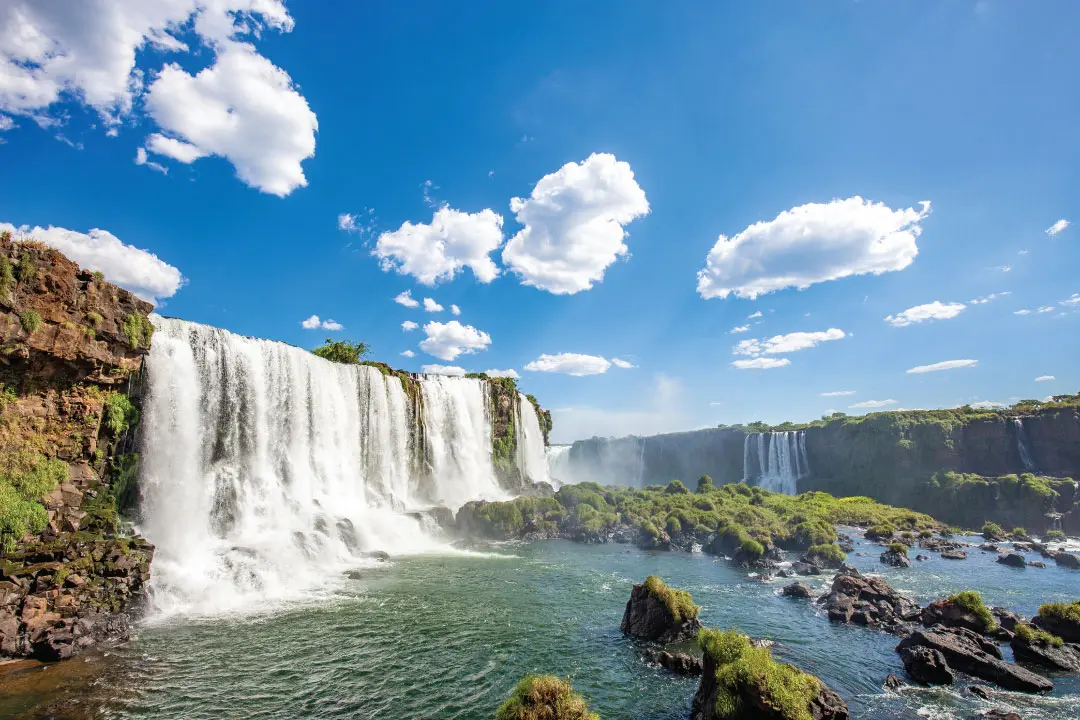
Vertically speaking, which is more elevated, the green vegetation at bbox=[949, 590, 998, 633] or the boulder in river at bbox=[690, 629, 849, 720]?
the boulder in river at bbox=[690, 629, 849, 720]

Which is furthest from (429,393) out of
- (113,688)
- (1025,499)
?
(1025,499)

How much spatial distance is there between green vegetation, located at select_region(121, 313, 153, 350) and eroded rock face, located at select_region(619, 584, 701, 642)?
75.4ft

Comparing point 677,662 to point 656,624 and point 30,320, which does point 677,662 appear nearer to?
point 656,624

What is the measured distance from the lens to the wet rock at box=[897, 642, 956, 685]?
13562 millimetres

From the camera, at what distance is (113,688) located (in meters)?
12.0

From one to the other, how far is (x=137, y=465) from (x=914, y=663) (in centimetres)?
3045

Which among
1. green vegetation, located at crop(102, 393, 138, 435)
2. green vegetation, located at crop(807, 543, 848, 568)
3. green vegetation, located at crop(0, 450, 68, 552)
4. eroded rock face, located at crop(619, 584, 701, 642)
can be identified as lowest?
green vegetation, located at crop(807, 543, 848, 568)

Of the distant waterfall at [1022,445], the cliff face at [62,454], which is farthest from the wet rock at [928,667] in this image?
the distant waterfall at [1022,445]

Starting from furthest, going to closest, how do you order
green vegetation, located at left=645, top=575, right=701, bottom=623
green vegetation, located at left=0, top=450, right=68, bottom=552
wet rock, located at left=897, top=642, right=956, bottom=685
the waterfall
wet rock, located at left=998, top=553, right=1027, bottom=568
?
the waterfall, wet rock, located at left=998, top=553, right=1027, bottom=568, green vegetation, located at left=645, top=575, right=701, bottom=623, green vegetation, located at left=0, top=450, right=68, bottom=552, wet rock, located at left=897, top=642, right=956, bottom=685

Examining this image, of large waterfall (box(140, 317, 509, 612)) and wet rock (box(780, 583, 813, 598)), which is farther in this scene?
wet rock (box(780, 583, 813, 598))

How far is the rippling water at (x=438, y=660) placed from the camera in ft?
38.5

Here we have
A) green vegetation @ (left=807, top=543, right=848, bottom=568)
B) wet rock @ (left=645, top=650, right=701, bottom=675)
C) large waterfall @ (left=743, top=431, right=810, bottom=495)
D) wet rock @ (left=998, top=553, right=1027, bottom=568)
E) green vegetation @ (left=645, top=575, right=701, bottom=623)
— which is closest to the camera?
wet rock @ (left=645, top=650, right=701, bottom=675)

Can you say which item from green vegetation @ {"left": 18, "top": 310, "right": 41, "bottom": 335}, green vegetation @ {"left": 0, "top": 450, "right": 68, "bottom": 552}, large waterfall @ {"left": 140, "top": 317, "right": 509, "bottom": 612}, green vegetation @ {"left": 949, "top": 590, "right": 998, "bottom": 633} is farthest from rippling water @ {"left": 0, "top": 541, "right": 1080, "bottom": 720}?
green vegetation @ {"left": 18, "top": 310, "right": 41, "bottom": 335}

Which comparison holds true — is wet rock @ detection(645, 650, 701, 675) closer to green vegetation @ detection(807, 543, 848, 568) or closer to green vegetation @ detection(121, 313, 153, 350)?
green vegetation @ detection(807, 543, 848, 568)
